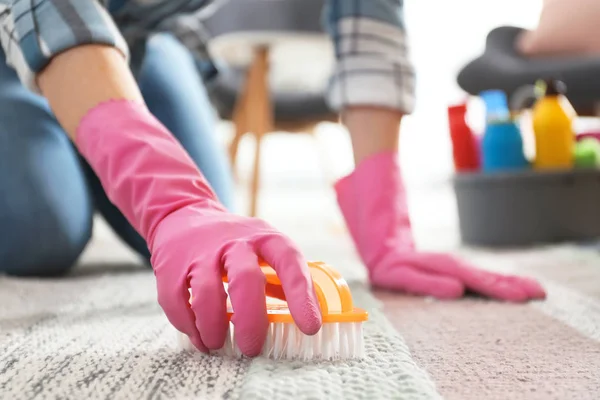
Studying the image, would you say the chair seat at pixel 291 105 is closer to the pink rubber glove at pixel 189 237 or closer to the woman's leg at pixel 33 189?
the woman's leg at pixel 33 189

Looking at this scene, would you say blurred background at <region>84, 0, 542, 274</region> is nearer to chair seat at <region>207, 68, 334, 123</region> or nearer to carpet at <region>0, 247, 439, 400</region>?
chair seat at <region>207, 68, 334, 123</region>

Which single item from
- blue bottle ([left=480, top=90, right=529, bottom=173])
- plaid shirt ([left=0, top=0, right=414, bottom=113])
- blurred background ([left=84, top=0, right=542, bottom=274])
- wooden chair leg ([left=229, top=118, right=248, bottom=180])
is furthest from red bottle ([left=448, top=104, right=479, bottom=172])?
wooden chair leg ([left=229, top=118, right=248, bottom=180])

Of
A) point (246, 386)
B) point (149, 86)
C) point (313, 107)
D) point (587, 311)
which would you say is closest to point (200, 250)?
point (246, 386)

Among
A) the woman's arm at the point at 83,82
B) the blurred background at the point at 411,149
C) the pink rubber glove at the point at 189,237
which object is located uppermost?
the woman's arm at the point at 83,82

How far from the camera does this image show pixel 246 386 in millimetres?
396

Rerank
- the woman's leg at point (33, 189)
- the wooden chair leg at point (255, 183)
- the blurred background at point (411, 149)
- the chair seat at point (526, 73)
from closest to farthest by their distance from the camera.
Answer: the woman's leg at point (33, 189)
the chair seat at point (526, 73)
the wooden chair leg at point (255, 183)
the blurred background at point (411, 149)

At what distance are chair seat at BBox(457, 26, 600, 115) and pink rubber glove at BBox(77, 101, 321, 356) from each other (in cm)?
69

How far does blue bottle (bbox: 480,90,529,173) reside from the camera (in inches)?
49.7

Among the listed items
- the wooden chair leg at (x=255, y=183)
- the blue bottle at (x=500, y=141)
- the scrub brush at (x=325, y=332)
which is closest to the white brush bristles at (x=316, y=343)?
the scrub brush at (x=325, y=332)

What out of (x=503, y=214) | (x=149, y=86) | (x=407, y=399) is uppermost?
(x=149, y=86)

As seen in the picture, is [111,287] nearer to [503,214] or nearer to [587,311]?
[587,311]

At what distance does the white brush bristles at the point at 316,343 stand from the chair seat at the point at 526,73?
0.75 meters

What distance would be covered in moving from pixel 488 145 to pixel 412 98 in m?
0.43

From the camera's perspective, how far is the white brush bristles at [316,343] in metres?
0.45
